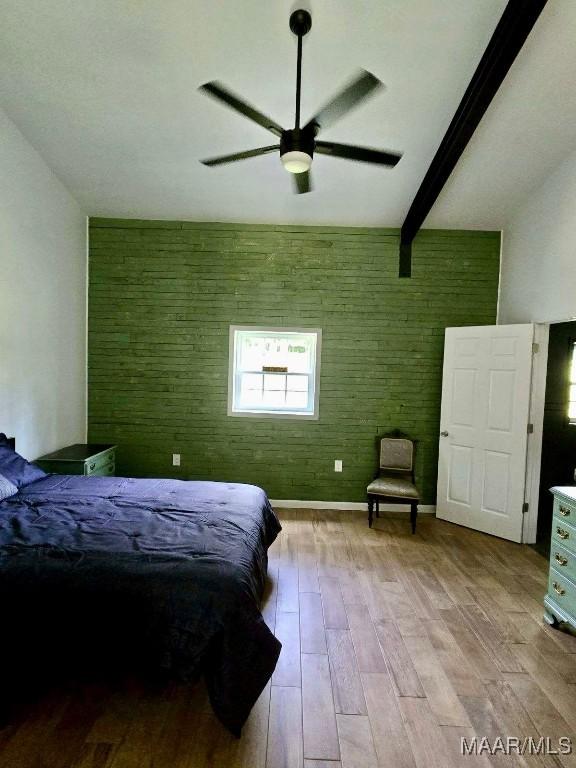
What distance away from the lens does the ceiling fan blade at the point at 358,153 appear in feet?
7.41

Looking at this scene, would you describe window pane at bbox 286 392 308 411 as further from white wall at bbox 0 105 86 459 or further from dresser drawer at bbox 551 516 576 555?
dresser drawer at bbox 551 516 576 555

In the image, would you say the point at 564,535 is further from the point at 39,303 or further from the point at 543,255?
the point at 39,303

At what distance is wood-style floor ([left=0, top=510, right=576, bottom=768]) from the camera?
167 cm

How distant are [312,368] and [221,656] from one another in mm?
3245

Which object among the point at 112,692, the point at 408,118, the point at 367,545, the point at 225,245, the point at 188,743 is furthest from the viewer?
the point at 225,245

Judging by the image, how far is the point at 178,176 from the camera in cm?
391

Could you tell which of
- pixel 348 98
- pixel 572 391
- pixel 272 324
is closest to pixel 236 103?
pixel 348 98

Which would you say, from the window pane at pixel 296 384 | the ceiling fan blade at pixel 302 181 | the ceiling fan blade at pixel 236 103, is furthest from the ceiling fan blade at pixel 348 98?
the window pane at pixel 296 384

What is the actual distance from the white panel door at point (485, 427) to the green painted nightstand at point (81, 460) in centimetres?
351

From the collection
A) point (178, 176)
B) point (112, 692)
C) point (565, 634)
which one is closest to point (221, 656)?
point (112, 692)

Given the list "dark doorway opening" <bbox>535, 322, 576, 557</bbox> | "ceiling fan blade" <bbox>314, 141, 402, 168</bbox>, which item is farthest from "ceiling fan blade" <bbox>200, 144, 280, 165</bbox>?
"dark doorway opening" <bbox>535, 322, 576, 557</bbox>

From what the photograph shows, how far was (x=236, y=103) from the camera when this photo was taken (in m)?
2.06

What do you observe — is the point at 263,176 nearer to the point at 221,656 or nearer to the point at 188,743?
the point at 221,656

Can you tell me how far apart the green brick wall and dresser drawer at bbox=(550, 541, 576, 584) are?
202 centimetres
